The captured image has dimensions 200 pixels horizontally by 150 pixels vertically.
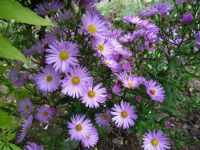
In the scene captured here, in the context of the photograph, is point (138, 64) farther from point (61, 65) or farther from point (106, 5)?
point (106, 5)

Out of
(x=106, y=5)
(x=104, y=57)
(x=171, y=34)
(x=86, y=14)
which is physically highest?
(x=106, y=5)

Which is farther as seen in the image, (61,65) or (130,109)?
(130,109)

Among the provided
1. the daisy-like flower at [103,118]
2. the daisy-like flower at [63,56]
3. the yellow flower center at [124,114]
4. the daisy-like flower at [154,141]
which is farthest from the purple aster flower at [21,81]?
the daisy-like flower at [154,141]

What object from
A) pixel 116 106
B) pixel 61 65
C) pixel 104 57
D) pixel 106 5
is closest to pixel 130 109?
pixel 116 106

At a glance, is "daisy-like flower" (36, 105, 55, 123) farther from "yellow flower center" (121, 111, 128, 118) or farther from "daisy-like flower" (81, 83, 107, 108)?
"yellow flower center" (121, 111, 128, 118)

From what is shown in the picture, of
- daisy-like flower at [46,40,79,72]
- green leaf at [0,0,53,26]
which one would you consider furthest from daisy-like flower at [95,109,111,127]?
green leaf at [0,0,53,26]

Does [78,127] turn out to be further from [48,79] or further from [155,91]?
[155,91]

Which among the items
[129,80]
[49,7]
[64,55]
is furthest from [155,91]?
[49,7]
